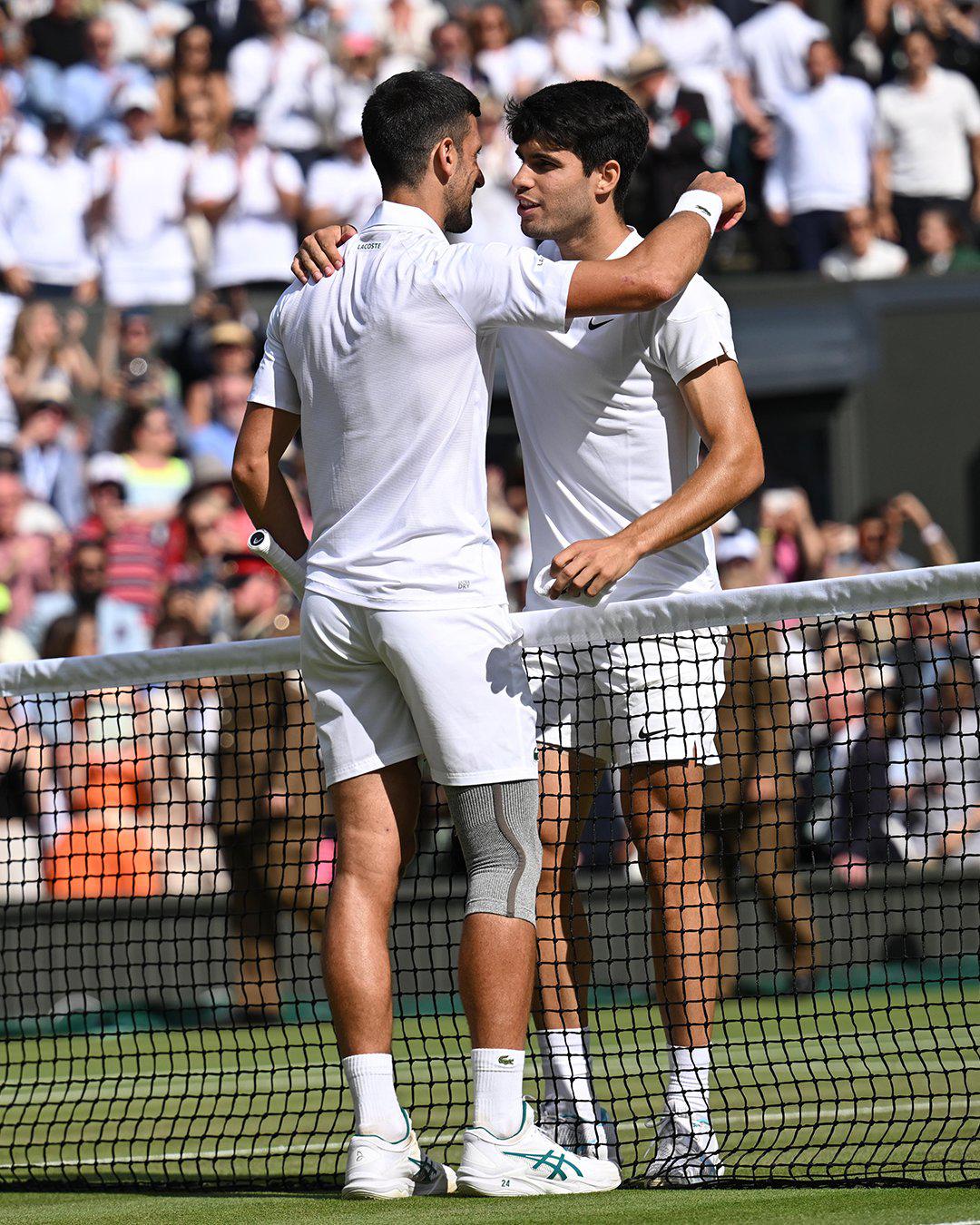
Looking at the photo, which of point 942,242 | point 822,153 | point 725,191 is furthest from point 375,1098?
point 942,242

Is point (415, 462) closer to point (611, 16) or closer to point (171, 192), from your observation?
point (171, 192)

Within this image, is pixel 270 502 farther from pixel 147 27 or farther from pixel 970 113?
pixel 147 27

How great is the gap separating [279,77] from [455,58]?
127 cm

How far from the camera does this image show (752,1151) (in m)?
5.34

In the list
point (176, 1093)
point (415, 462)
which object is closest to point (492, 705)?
point (415, 462)

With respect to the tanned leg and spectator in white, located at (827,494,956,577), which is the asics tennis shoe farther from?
spectator in white, located at (827,494,956,577)

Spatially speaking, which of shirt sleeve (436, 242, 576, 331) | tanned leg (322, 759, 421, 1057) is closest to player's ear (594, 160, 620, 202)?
shirt sleeve (436, 242, 576, 331)

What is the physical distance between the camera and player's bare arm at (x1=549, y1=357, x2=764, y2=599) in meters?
4.88

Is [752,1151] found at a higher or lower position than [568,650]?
lower

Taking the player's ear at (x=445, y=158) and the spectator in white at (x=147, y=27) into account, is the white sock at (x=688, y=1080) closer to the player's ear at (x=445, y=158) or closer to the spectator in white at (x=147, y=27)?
the player's ear at (x=445, y=158)

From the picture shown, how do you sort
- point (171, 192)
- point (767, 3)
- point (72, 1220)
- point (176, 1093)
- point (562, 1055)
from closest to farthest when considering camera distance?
point (72, 1220) → point (562, 1055) → point (176, 1093) → point (171, 192) → point (767, 3)

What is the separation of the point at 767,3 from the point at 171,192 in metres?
4.80

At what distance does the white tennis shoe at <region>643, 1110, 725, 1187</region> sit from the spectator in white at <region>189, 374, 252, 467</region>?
320 inches

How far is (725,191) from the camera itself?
17.0 feet
